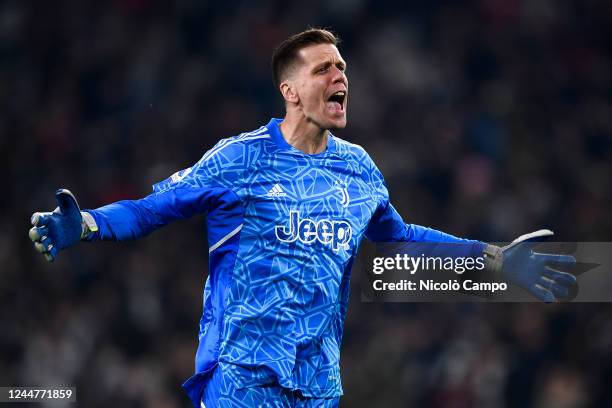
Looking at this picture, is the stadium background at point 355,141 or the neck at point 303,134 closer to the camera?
the neck at point 303,134

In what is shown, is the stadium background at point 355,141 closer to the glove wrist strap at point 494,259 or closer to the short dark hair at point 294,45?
the glove wrist strap at point 494,259

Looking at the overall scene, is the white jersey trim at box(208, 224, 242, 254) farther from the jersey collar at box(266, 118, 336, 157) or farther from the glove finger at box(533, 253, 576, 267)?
the glove finger at box(533, 253, 576, 267)

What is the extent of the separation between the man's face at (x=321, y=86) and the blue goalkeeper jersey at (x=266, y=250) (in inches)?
6.3

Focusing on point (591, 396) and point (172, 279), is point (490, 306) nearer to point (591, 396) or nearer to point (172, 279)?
point (591, 396)

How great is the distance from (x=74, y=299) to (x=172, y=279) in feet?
2.51

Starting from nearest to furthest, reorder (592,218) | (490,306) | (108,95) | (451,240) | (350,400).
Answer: (451,240), (350,400), (490,306), (592,218), (108,95)

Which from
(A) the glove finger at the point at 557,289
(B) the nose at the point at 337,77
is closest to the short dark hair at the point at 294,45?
(B) the nose at the point at 337,77

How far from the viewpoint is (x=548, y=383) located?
7.91 meters

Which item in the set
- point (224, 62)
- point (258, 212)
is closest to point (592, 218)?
point (224, 62)

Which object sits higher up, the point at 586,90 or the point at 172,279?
the point at 586,90

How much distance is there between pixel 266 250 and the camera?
4359 mm

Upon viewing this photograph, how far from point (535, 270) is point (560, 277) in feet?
0.34

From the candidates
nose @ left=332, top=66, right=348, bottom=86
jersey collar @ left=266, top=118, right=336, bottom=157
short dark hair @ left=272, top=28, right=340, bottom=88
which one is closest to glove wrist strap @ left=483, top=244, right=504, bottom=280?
jersey collar @ left=266, top=118, right=336, bottom=157

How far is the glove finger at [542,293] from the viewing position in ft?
15.2
